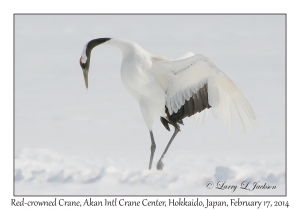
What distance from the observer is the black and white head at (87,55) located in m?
7.58

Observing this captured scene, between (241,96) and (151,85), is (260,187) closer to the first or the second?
(241,96)

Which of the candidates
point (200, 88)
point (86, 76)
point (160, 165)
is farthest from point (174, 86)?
point (86, 76)

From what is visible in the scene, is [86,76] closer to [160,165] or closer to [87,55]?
[87,55]

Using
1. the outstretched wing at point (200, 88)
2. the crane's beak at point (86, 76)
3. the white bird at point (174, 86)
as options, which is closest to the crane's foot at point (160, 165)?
the white bird at point (174, 86)

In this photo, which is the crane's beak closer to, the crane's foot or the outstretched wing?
the outstretched wing

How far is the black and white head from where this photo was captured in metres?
7.58

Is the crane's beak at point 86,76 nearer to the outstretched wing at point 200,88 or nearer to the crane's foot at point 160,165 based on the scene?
the outstretched wing at point 200,88

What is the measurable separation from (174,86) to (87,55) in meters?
1.32

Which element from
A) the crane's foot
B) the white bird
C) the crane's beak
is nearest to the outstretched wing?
the white bird

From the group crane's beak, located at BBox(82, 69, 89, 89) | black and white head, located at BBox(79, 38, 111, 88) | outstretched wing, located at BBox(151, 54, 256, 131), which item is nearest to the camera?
outstretched wing, located at BBox(151, 54, 256, 131)

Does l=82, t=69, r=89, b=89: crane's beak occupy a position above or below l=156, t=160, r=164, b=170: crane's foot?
above

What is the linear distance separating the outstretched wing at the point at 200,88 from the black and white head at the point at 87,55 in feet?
2.78

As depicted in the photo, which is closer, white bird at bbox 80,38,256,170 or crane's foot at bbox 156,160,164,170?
white bird at bbox 80,38,256,170
